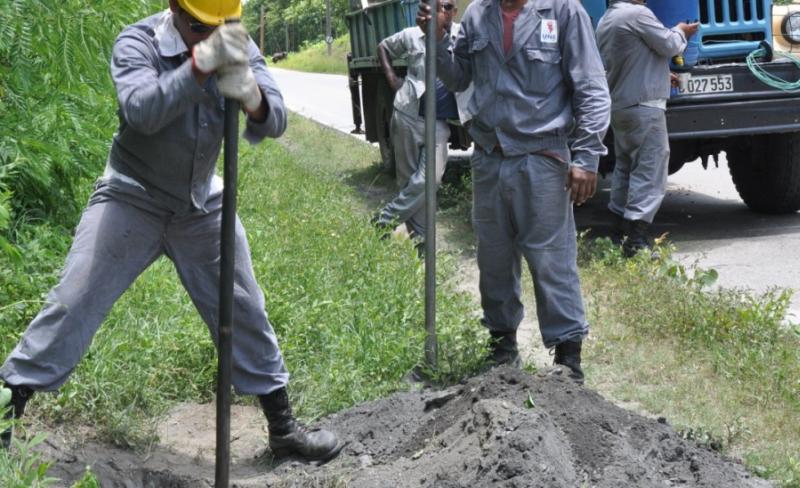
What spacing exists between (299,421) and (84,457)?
96cm

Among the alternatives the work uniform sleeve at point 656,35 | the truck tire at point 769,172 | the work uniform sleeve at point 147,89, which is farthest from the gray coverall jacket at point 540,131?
the truck tire at point 769,172

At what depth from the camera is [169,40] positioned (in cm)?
425

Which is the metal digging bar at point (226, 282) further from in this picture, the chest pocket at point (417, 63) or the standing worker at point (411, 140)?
the chest pocket at point (417, 63)

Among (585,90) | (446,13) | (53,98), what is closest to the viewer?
(585,90)

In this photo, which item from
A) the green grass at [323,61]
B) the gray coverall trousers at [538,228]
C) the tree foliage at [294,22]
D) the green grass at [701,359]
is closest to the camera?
the green grass at [701,359]

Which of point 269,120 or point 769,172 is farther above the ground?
point 269,120

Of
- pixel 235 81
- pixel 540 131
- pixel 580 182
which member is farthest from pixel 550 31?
pixel 235 81

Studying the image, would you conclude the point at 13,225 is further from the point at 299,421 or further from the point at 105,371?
the point at 299,421

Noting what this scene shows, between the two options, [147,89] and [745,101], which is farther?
[745,101]

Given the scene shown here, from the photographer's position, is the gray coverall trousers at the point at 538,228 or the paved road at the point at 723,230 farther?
the paved road at the point at 723,230

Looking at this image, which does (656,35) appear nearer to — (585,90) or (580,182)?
(585,90)

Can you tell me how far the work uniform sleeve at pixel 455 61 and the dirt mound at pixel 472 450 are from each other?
1.61 metres

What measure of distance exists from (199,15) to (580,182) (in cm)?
224

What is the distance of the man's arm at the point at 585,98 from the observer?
219 inches
